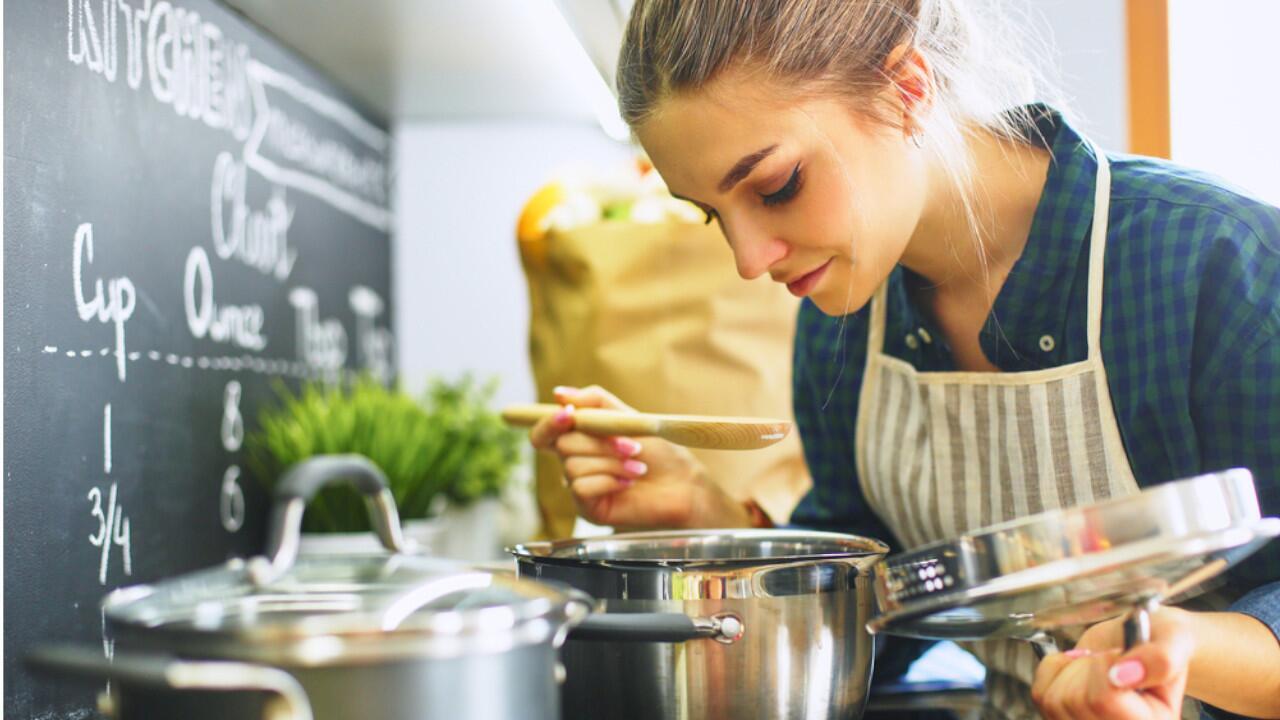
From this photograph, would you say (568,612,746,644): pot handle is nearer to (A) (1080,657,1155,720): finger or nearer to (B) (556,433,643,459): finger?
(A) (1080,657,1155,720): finger

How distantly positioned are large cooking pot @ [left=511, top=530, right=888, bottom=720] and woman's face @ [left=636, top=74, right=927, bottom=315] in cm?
21

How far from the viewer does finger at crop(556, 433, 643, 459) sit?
989mm

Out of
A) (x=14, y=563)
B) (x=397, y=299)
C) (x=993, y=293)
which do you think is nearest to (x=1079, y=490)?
(x=993, y=293)

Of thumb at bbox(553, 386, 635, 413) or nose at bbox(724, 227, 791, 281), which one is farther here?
thumb at bbox(553, 386, 635, 413)

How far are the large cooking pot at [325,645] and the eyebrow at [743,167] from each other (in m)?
0.35

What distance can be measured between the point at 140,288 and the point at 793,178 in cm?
67

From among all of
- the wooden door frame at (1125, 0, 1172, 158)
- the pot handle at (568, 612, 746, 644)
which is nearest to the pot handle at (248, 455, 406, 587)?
the pot handle at (568, 612, 746, 644)

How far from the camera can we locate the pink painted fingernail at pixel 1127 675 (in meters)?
0.54

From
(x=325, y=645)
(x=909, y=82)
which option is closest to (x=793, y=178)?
(x=909, y=82)

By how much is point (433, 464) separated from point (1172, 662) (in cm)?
113

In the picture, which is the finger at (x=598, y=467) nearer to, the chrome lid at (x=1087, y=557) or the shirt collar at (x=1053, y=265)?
the shirt collar at (x=1053, y=265)

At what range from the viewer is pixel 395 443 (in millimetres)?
1488

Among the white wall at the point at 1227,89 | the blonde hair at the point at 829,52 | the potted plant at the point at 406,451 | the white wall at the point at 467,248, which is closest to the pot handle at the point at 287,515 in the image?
the blonde hair at the point at 829,52

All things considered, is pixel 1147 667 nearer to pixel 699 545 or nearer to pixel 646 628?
pixel 646 628
